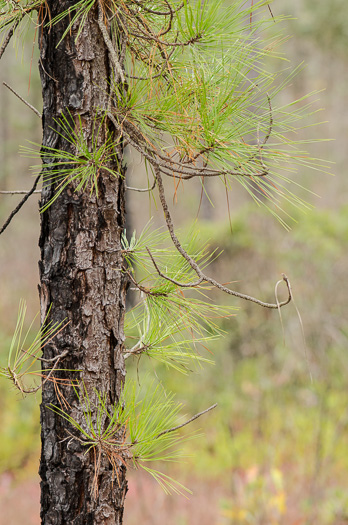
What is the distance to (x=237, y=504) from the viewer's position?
3455 millimetres

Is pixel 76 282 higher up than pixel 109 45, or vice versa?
pixel 109 45

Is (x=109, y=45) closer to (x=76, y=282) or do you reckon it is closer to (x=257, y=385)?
(x=76, y=282)

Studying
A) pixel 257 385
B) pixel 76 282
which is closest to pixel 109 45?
pixel 76 282

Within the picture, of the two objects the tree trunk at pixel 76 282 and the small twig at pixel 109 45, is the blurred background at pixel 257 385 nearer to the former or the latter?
the tree trunk at pixel 76 282

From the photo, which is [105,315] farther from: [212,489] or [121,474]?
[212,489]

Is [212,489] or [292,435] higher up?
[292,435]

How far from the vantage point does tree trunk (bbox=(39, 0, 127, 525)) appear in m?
1.38

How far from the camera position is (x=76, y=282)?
1405 mm

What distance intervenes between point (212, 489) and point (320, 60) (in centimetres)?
1799

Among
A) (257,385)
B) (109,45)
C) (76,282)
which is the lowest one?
(257,385)

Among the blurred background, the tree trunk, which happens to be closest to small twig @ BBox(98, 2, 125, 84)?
the tree trunk

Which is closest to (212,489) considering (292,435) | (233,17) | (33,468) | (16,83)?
(292,435)

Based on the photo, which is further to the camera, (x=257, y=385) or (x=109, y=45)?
(x=257, y=385)

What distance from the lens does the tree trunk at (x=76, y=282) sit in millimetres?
1381
